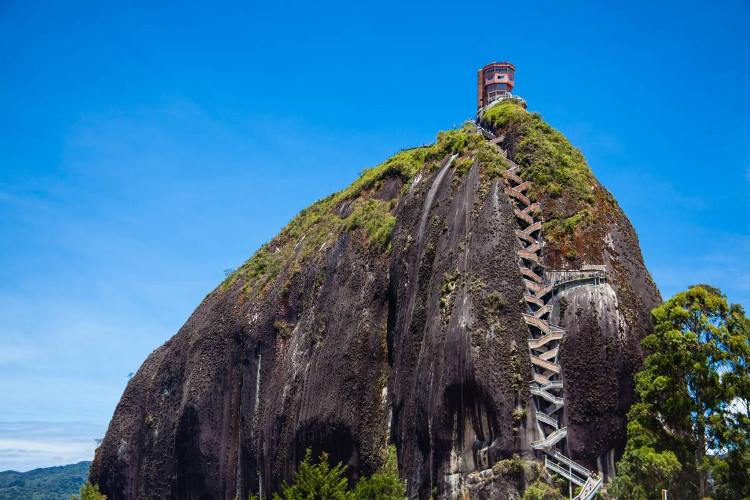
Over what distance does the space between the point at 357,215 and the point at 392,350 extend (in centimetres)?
1391

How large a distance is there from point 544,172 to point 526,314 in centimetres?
1061

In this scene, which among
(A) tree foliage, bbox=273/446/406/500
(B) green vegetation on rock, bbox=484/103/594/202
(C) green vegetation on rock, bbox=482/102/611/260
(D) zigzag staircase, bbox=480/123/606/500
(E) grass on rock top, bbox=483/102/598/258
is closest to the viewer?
(D) zigzag staircase, bbox=480/123/606/500

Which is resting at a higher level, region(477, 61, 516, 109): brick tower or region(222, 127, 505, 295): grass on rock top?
region(477, 61, 516, 109): brick tower

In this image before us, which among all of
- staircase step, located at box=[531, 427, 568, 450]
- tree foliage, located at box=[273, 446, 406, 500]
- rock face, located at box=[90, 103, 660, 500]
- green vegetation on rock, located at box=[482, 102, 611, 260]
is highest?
green vegetation on rock, located at box=[482, 102, 611, 260]

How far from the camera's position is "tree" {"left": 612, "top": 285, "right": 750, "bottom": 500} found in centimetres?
3272

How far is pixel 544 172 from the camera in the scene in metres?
46.6

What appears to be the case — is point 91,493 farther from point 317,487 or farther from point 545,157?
point 545,157

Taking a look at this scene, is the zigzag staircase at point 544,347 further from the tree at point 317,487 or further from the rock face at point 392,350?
the tree at point 317,487

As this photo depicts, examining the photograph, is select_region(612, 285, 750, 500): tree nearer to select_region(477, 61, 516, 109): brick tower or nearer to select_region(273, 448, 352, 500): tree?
select_region(273, 448, 352, 500): tree

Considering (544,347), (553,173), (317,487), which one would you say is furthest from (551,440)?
(553,173)

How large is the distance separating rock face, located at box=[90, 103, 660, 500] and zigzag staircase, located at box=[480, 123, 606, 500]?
24.6 inches

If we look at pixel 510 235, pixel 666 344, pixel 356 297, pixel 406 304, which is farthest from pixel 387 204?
pixel 666 344

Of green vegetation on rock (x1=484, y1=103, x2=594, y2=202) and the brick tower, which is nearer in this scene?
green vegetation on rock (x1=484, y1=103, x2=594, y2=202)

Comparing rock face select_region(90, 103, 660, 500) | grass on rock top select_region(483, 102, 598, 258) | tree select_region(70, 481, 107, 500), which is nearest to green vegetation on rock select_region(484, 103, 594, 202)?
Answer: grass on rock top select_region(483, 102, 598, 258)
